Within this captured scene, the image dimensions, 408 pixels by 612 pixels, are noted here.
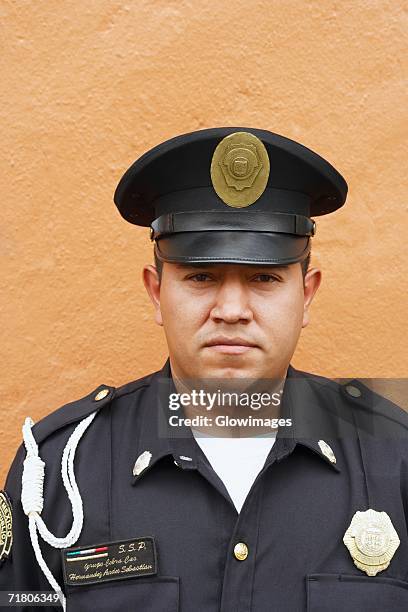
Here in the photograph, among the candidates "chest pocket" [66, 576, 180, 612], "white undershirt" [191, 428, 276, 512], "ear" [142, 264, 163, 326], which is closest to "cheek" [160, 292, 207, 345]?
"ear" [142, 264, 163, 326]

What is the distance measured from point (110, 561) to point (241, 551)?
0.83 ft

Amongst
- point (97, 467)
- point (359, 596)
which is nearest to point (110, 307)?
point (97, 467)

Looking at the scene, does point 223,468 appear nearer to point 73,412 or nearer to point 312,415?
point 312,415

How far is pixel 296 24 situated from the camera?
6.53 ft

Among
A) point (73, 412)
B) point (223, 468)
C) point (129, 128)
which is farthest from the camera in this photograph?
point (129, 128)

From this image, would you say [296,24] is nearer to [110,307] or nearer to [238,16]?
[238,16]

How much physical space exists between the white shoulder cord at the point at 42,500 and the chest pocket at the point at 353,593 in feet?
1.50

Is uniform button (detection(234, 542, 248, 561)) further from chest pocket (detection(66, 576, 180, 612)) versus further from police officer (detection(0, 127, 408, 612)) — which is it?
chest pocket (detection(66, 576, 180, 612))

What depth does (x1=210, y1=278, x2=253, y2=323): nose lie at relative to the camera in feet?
4.77

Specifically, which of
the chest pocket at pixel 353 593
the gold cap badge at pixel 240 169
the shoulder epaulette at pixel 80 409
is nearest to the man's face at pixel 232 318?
the gold cap badge at pixel 240 169

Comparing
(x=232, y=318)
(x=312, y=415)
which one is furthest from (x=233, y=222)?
(x=312, y=415)

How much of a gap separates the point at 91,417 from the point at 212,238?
49 cm

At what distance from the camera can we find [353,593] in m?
1.52

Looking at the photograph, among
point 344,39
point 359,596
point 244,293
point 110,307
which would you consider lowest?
point 359,596
